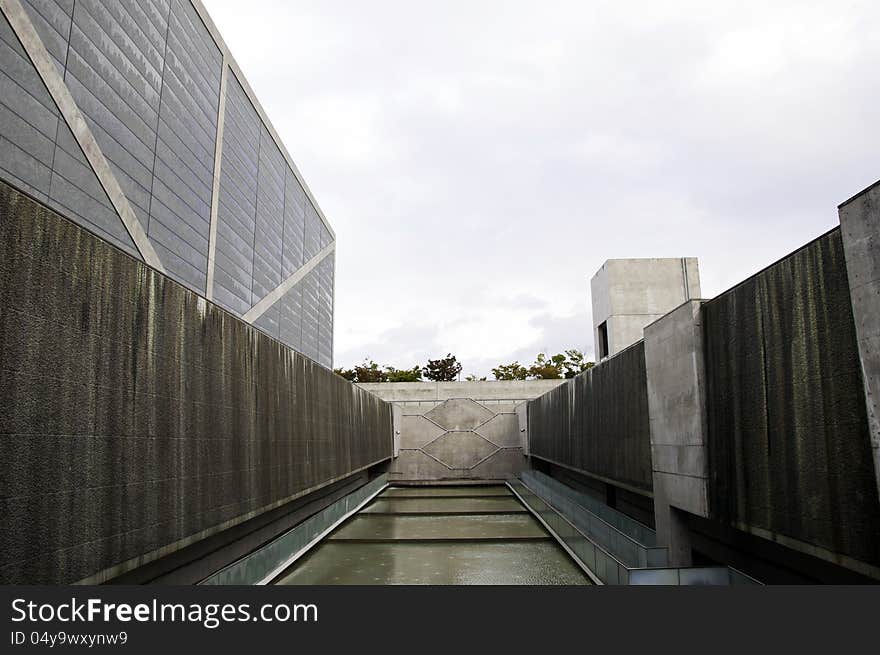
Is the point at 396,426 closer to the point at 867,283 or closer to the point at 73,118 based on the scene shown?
the point at 73,118

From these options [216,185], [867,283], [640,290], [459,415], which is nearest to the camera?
[867,283]

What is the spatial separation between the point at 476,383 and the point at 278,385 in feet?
95.6

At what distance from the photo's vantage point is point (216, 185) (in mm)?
23797

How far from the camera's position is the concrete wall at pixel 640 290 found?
24344mm

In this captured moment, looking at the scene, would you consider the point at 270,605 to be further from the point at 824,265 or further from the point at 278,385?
the point at 278,385

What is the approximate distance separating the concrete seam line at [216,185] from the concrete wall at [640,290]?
52.5 ft

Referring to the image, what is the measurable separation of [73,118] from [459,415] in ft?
66.6

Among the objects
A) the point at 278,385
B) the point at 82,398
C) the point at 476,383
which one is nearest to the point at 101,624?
the point at 82,398

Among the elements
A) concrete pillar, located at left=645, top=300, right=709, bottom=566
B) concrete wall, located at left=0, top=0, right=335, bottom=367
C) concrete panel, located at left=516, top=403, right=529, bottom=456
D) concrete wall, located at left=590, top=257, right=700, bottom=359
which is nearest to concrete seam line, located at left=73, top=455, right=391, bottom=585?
concrete pillar, located at left=645, top=300, right=709, bottom=566

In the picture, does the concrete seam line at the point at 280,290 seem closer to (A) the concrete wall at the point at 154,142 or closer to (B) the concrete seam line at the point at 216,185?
(A) the concrete wall at the point at 154,142

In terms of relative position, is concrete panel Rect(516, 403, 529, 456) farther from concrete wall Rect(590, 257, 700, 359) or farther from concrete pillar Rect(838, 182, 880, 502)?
concrete pillar Rect(838, 182, 880, 502)

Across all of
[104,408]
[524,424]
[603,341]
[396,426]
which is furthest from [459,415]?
[104,408]

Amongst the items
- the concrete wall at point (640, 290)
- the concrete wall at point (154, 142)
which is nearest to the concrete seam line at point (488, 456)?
the concrete wall at point (640, 290)

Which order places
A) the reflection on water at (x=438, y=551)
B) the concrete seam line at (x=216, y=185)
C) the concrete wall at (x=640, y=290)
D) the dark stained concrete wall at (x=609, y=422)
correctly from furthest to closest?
the concrete wall at (x=640, y=290) → the concrete seam line at (x=216, y=185) → the reflection on water at (x=438, y=551) → the dark stained concrete wall at (x=609, y=422)
